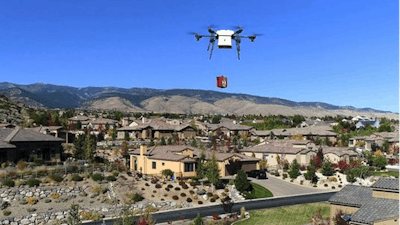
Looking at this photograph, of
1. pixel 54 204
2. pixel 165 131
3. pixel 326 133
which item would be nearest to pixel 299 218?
pixel 54 204

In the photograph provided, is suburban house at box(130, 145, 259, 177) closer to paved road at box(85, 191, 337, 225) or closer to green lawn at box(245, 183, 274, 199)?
green lawn at box(245, 183, 274, 199)

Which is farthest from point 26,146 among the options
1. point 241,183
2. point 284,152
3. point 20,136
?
point 284,152

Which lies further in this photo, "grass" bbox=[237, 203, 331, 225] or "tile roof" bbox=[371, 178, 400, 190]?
"grass" bbox=[237, 203, 331, 225]

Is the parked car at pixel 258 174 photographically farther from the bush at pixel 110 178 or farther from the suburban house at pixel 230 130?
the suburban house at pixel 230 130

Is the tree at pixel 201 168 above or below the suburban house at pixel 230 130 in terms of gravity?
below

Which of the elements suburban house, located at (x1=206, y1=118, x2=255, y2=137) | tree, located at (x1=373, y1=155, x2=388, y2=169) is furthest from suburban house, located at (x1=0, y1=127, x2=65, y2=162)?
suburban house, located at (x1=206, y1=118, x2=255, y2=137)

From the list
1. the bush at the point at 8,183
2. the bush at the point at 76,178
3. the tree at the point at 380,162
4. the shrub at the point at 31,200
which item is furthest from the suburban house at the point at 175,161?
the tree at the point at 380,162
